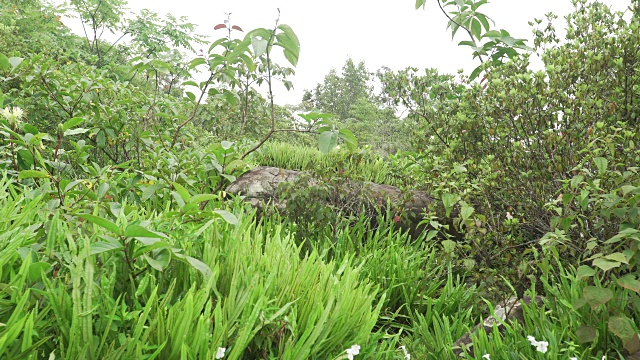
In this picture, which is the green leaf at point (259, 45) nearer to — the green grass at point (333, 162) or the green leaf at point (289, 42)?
the green leaf at point (289, 42)

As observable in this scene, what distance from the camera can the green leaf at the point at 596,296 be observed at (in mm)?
1799

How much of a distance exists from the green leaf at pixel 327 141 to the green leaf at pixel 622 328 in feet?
4.97

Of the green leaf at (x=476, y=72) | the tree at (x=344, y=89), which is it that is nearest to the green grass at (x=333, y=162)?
the green leaf at (x=476, y=72)

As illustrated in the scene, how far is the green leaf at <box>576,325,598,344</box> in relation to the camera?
1.93 metres

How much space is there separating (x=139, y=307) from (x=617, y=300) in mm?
2224

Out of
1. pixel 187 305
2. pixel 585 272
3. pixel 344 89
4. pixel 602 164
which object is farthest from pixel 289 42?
pixel 344 89

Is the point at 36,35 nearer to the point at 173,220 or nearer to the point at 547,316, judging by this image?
the point at 173,220

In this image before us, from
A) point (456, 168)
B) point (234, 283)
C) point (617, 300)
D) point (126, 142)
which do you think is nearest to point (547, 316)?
point (617, 300)

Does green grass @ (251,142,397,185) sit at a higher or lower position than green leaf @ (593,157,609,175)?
lower

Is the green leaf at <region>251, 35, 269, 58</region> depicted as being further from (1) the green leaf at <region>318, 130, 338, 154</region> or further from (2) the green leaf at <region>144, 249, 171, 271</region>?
(2) the green leaf at <region>144, 249, 171, 271</region>

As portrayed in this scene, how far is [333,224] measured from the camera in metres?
3.94

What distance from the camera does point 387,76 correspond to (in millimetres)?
4023

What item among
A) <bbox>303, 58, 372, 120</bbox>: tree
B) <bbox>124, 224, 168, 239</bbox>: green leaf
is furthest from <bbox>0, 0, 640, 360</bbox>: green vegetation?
<bbox>303, 58, 372, 120</bbox>: tree

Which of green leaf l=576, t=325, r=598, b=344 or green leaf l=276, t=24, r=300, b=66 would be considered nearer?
green leaf l=576, t=325, r=598, b=344
